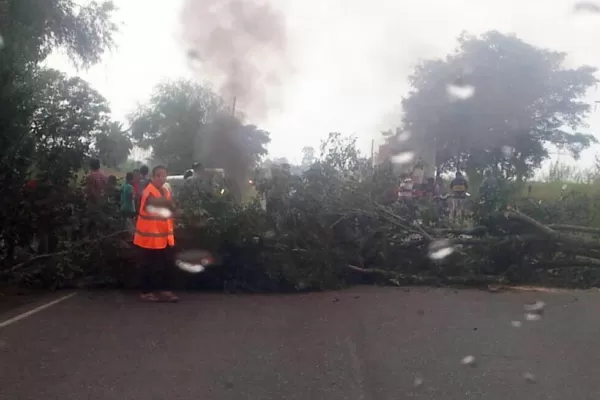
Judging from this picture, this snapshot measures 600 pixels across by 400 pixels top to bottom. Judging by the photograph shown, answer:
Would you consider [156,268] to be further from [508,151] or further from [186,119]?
[186,119]

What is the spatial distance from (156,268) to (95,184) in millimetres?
2329

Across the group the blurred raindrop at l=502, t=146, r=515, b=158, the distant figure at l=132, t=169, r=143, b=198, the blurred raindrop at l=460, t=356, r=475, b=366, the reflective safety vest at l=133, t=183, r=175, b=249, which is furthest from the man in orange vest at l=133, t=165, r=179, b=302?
the blurred raindrop at l=502, t=146, r=515, b=158

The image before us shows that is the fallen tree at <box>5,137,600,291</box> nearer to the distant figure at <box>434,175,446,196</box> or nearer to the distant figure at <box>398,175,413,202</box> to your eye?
the distant figure at <box>398,175,413,202</box>

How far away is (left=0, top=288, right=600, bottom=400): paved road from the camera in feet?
16.5

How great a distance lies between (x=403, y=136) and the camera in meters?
31.7

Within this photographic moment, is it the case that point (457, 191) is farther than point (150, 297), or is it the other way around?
point (457, 191)

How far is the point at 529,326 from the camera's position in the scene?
23.4 ft

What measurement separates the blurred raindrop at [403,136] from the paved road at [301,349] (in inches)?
911

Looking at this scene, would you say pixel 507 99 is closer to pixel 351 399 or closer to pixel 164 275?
pixel 164 275

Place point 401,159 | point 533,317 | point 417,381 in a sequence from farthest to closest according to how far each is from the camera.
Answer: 1. point 401,159
2. point 533,317
3. point 417,381

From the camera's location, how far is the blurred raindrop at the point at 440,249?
1003 cm

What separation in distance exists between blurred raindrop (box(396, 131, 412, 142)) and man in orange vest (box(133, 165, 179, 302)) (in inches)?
928

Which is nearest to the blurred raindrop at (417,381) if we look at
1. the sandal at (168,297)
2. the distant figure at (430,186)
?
the sandal at (168,297)

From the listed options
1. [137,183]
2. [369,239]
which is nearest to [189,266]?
[369,239]
